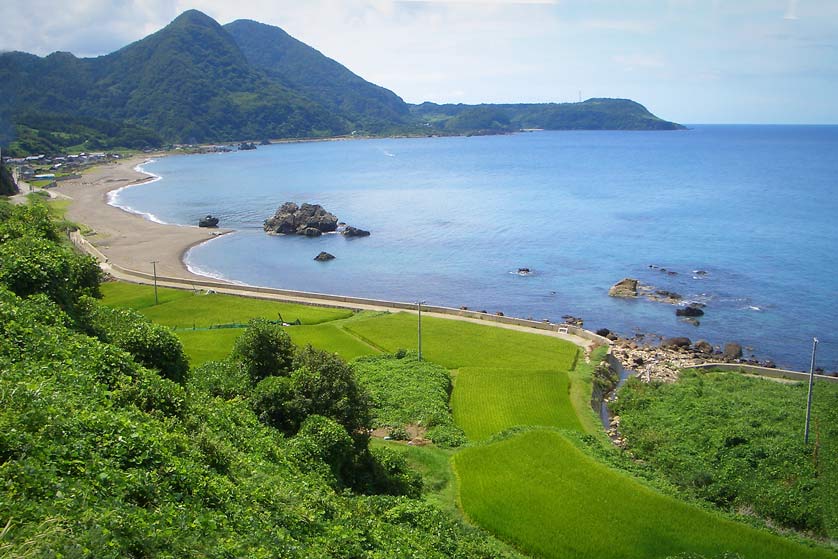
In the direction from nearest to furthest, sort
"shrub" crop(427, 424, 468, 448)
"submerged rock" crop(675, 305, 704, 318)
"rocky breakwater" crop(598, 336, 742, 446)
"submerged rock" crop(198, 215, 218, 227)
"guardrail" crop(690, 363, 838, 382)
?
1. "shrub" crop(427, 424, 468, 448)
2. "guardrail" crop(690, 363, 838, 382)
3. "rocky breakwater" crop(598, 336, 742, 446)
4. "submerged rock" crop(675, 305, 704, 318)
5. "submerged rock" crop(198, 215, 218, 227)

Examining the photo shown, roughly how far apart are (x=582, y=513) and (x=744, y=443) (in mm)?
10172

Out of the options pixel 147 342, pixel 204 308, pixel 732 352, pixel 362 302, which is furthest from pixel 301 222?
pixel 147 342

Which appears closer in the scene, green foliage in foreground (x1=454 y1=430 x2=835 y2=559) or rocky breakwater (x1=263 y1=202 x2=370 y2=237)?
green foliage in foreground (x1=454 y1=430 x2=835 y2=559)

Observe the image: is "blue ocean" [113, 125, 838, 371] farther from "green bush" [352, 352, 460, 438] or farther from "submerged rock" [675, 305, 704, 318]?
"green bush" [352, 352, 460, 438]

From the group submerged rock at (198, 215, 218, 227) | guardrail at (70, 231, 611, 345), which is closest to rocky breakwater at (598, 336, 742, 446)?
guardrail at (70, 231, 611, 345)

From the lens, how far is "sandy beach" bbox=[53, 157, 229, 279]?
7631 centimetres

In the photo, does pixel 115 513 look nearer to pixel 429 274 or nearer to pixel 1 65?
pixel 429 274

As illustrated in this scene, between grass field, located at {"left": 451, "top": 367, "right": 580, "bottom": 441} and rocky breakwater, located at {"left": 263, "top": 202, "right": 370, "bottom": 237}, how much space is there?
6381cm

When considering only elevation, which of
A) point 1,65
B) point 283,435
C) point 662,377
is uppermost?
point 1,65

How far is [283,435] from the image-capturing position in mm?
21656

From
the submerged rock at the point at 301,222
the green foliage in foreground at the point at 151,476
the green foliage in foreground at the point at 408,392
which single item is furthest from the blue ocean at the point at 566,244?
the green foliage in foreground at the point at 151,476

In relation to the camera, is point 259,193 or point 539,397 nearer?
point 539,397

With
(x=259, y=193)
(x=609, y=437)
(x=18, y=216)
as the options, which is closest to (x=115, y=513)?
(x=609, y=437)

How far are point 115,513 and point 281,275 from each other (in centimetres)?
6653
